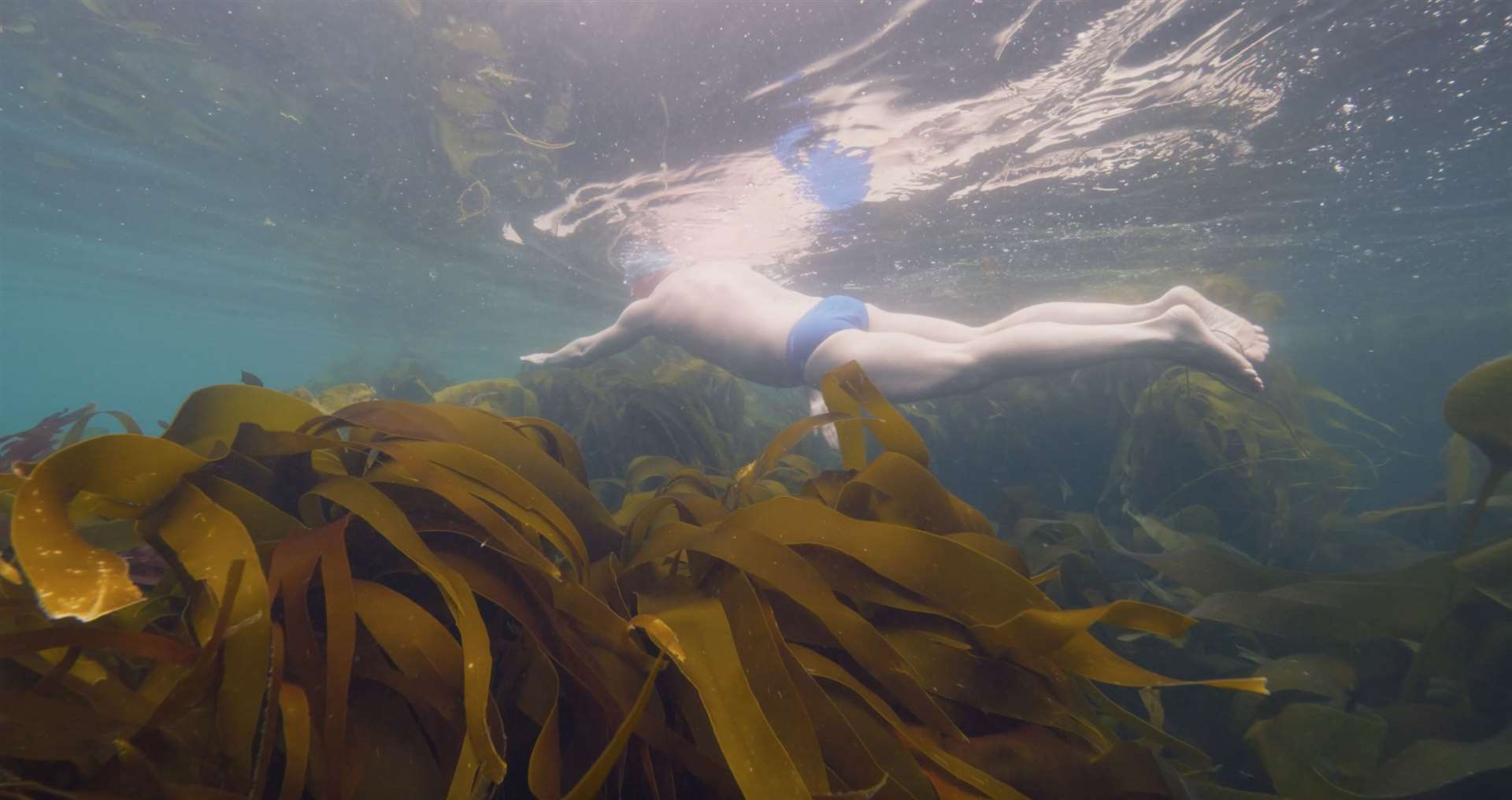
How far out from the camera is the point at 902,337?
3.54 metres

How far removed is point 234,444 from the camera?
143cm

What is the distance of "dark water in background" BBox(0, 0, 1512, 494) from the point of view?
518 cm

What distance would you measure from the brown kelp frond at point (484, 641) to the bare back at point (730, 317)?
289cm

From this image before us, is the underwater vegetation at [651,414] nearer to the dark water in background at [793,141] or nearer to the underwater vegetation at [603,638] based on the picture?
the underwater vegetation at [603,638]

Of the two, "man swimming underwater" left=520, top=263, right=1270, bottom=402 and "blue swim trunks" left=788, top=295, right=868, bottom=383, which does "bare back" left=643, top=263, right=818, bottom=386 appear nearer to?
"man swimming underwater" left=520, top=263, right=1270, bottom=402

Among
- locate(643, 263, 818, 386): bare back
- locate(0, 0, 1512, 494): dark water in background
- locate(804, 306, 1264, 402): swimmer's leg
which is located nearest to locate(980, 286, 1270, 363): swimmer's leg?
locate(804, 306, 1264, 402): swimmer's leg

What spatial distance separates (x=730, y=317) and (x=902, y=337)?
160 cm

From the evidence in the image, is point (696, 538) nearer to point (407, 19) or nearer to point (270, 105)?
point (407, 19)

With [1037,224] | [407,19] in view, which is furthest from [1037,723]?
[1037,224]

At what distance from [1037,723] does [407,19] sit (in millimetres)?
7038

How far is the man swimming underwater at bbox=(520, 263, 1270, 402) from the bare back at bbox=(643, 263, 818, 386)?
0.01 metres

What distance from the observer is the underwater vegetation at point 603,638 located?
0.91m

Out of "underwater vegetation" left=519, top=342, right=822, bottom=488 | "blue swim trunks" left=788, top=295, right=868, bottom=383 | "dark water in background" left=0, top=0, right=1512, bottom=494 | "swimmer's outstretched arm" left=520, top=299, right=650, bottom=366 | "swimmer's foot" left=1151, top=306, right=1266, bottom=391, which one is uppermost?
"dark water in background" left=0, top=0, right=1512, bottom=494

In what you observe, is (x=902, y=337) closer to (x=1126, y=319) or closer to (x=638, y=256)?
(x=1126, y=319)
